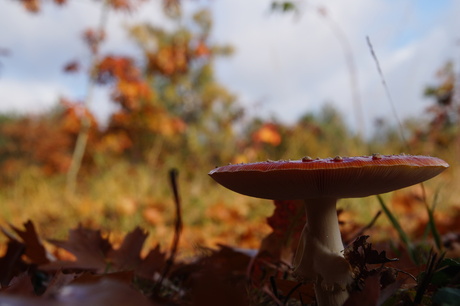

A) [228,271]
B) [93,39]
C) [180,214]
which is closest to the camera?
→ [180,214]

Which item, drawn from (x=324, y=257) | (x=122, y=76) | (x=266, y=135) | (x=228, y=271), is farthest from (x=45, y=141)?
(x=324, y=257)

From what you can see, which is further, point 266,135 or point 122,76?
point 266,135

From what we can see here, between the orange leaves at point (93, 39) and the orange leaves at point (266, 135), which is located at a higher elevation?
the orange leaves at point (93, 39)

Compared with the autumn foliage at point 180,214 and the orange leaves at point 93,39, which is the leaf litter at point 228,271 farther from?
the orange leaves at point 93,39

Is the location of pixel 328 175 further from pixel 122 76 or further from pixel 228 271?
pixel 122 76

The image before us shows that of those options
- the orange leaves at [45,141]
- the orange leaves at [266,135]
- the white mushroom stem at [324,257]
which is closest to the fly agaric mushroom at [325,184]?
the white mushroom stem at [324,257]

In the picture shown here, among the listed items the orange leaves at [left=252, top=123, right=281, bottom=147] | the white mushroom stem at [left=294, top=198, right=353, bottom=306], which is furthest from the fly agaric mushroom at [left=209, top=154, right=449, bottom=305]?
the orange leaves at [left=252, top=123, right=281, bottom=147]

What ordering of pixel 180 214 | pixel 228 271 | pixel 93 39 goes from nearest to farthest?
pixel 180 214, pixel 228 271, pixel 93 39
